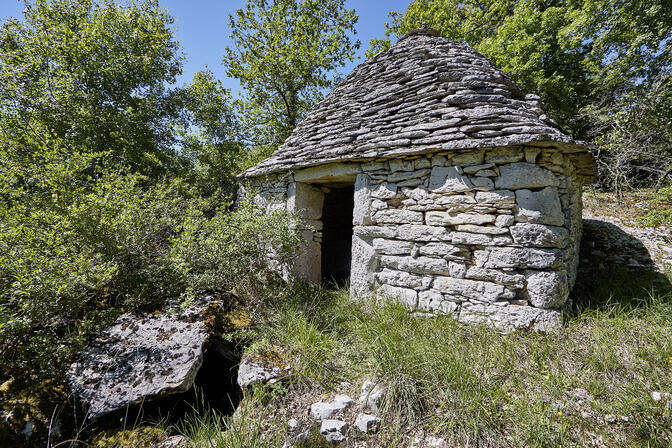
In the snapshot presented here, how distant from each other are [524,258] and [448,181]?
1.16 metres

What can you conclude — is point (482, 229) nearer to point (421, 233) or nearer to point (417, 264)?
point (421, 233)

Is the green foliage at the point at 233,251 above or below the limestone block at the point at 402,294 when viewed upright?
above

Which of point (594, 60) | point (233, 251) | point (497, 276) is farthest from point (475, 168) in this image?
point (594, 60)

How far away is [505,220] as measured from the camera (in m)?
2.63

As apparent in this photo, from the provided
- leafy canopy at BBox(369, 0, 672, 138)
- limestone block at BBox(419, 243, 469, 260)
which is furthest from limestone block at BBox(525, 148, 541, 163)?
leafy canopy at BBox(369, 0, 672, 138)

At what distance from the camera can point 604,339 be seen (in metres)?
2.28

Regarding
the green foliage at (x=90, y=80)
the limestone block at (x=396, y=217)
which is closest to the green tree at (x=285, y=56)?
the green foliage at (x=90, y=80)

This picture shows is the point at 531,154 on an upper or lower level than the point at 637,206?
upper

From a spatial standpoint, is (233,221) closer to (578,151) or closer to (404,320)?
(404,320)

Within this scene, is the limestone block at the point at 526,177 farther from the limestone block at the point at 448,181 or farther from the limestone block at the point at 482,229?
the limestone block at the point at 482,229

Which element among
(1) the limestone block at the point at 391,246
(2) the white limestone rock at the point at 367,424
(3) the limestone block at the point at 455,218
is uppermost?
(3) the limestone block at the point at 455,218

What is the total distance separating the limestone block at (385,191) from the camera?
330cm

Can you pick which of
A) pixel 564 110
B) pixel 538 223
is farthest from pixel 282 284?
pixel 564 110

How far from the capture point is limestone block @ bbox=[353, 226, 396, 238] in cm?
331
